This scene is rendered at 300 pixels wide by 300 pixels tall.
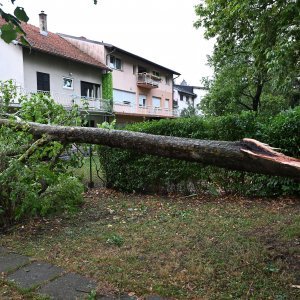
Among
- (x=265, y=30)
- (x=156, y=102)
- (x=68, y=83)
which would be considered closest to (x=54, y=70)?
(x=68, y=83)

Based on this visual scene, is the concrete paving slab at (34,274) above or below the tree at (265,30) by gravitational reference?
below

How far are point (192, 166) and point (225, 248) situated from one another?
3453 mm

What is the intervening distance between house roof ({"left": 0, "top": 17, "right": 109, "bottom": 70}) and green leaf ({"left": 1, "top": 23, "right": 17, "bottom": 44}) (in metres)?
18.8

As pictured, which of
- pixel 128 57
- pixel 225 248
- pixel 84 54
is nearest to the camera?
pixel 225 248

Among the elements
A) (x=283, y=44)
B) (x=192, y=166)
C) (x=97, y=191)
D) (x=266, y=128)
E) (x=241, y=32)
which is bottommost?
(x=97, y=191)

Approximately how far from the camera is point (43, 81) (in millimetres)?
21375

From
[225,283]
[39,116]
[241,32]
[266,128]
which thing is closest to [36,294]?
[225,283]

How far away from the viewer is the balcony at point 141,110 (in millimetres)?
28742

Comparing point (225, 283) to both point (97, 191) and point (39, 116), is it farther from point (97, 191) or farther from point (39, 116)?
point (97, 191)

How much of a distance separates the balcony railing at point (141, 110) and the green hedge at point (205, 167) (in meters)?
20.2

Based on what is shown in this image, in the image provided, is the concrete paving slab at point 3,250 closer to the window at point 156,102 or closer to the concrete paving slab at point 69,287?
the concrete paving slab at point 69,287

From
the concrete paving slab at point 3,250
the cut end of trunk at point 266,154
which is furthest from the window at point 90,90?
the cut end of trunk at point 266,154

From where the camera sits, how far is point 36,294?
295cm

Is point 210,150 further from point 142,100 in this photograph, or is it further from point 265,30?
point 142,100
